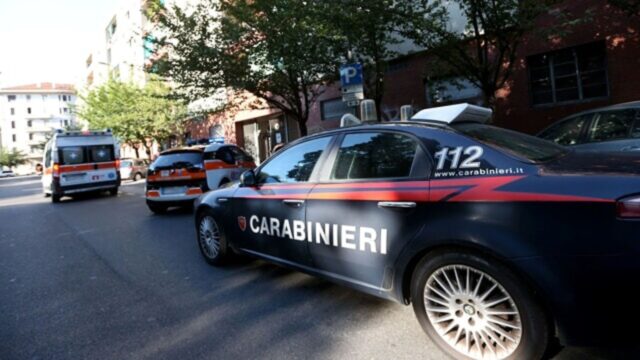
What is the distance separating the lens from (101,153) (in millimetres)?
15703

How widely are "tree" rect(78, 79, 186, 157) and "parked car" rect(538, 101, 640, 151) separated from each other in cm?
2202

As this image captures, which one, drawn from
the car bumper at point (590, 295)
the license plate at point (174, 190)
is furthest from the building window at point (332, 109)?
the car bumper at point (590, 295)

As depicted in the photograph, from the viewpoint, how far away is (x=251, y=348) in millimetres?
3121

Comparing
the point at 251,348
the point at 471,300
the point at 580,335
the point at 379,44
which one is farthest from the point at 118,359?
the point at 379,44

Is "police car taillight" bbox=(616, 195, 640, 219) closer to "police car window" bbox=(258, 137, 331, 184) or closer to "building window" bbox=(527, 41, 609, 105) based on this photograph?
"police car window" bbox=(258, 137, 331, 184)

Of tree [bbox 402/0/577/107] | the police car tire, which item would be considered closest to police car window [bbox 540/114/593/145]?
tree [bbox 402/0/577/107]

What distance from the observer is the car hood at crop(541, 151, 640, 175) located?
2.38 metres

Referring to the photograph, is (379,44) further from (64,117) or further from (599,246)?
(64,117)

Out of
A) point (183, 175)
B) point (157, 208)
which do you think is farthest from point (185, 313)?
point (157, 208)

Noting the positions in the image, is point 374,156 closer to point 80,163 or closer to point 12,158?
point 80,163

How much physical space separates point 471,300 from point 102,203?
13686 mm

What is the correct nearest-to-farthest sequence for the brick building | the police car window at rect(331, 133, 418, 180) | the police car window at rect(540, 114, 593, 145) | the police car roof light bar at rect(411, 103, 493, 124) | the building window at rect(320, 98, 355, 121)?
the police car window at rect(331, 133, 418, 180)
the police car roof light bar at rect(411, 103, 493, 124)
the police car window at rect(540, 114, 593, 145)
the brick building
the building window at rect(320, 98, 355, 121)

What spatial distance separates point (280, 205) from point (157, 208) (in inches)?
288

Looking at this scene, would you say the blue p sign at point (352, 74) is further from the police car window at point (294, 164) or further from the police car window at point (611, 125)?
the police car window at point (294, 164)
